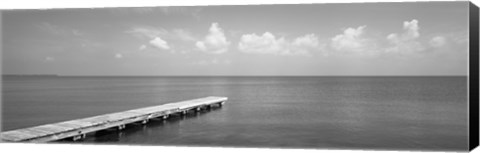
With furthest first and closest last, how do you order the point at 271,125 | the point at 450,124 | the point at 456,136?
the point at 271,125
the point at 450,124
the point at 456,136

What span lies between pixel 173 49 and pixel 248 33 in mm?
1474

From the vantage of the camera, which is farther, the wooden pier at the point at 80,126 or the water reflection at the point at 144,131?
the water reflection at the point at 144,131

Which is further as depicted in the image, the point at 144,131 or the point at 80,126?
the point at 144,131

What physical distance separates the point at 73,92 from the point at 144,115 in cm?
983

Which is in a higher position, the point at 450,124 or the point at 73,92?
the point at 73,92

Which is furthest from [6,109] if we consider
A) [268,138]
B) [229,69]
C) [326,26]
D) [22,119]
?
[326,26]

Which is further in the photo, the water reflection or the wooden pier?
the water reflection

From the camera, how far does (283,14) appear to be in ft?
26.2

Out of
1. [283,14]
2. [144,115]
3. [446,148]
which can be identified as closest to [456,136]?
[446,148]

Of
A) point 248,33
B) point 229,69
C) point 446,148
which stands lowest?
point 446,148

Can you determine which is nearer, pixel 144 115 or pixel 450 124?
pixel 450 124

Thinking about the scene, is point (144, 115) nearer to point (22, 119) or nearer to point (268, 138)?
point (22, 119)

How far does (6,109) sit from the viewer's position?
8.69m

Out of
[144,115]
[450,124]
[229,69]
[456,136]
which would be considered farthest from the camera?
[144,115]
